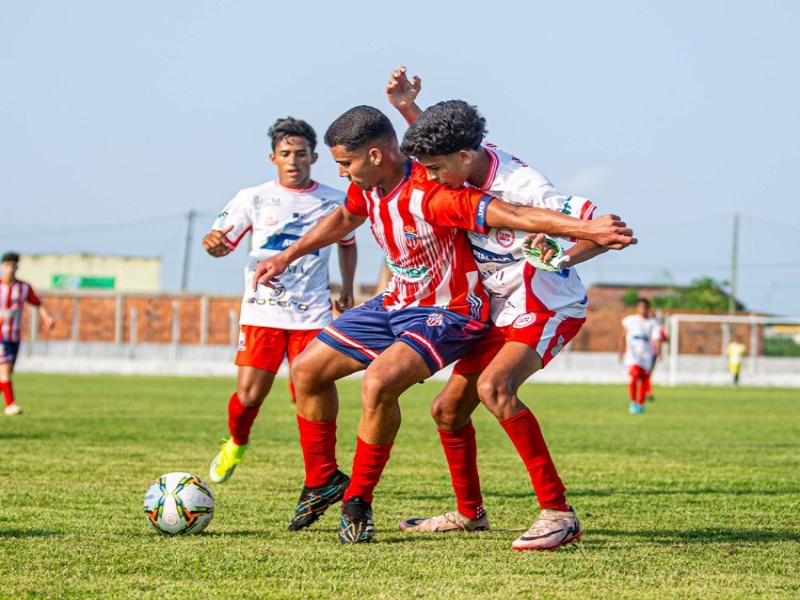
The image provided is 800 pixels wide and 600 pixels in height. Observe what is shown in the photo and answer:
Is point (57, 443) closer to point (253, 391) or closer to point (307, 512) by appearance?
point (253, 391)

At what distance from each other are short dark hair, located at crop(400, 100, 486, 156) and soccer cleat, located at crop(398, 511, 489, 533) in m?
→ 1.90

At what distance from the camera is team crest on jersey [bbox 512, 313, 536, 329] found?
5.67 meters

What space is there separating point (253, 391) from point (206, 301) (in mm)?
38190

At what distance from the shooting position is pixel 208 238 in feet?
22.8

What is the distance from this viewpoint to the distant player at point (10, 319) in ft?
50.3

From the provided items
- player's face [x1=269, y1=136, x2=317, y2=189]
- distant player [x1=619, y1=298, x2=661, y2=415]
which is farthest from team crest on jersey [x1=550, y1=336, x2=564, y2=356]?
distant player [x1=619, y1=298, x2=661, y2=415]

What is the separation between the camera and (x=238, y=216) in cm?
810

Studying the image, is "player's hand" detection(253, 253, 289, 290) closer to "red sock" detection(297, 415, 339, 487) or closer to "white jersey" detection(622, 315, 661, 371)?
"red sock" detection(297, 415, 339, 487)

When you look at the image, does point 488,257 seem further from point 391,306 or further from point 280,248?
point 280,248

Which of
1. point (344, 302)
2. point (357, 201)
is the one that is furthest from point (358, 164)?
point (344, 302)

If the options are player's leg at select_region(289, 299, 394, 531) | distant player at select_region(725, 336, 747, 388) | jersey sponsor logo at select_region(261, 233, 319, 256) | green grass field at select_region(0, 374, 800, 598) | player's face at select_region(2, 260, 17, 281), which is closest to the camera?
green grass field at select_region(0, 374, 800, 598)

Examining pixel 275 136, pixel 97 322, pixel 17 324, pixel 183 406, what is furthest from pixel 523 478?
pixel 97 322

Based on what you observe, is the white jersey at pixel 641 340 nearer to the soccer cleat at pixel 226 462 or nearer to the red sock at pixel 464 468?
the soccer cleat at pixel 226 462

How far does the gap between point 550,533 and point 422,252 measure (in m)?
1.45
